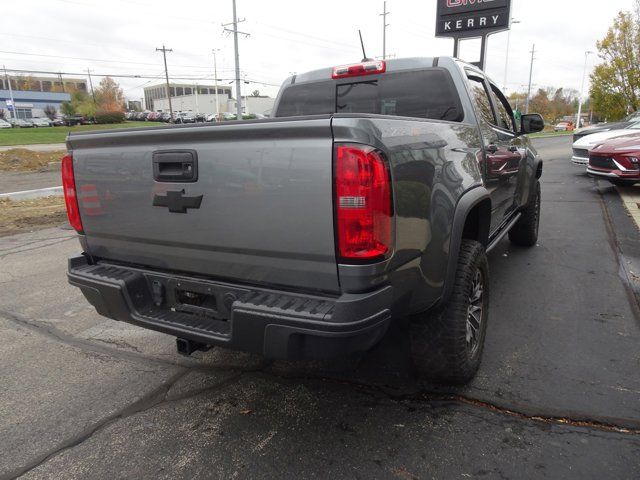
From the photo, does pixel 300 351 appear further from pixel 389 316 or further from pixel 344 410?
pixel 344 410

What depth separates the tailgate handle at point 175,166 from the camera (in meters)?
2.25

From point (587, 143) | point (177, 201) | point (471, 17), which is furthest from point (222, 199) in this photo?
point (471, 17)

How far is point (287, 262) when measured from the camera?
211cm

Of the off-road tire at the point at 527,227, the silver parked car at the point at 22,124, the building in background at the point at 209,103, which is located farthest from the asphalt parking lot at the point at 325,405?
the building in background at the point at 209,103

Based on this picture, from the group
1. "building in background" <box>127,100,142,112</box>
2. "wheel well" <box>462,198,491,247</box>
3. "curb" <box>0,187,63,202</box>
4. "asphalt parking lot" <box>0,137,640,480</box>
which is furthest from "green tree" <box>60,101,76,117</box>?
"wheel well" <box>462,198,491,247</box>

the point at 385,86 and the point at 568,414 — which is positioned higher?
the point at 385,86

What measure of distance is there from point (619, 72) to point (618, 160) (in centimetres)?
1707

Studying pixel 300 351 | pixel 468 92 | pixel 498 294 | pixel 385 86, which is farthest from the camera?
pixel 498 294

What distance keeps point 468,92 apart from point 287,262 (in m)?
2.19

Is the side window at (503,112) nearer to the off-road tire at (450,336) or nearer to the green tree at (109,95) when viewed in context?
the off-road tire at (450,336)

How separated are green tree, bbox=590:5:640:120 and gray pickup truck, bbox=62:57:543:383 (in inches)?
952

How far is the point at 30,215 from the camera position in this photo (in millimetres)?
8867

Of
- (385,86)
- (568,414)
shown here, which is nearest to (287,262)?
(568,414)

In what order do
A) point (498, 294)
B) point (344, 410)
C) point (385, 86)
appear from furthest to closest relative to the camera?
point (498, 294) → point (385, 86) → point (344, 410)
